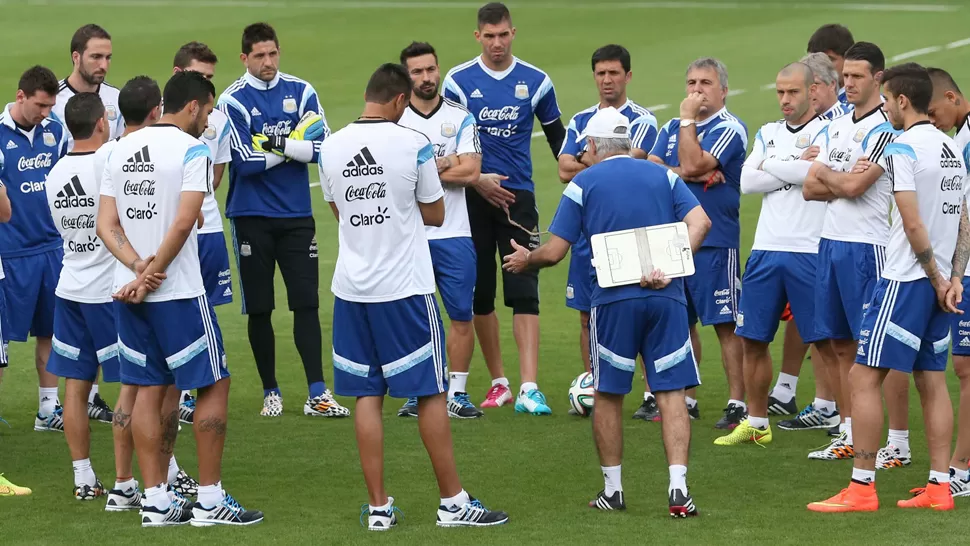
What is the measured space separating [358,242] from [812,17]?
2751 cm

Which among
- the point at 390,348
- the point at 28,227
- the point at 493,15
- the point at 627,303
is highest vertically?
the point at 493,15

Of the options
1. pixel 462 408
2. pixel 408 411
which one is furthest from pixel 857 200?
pixel 408 411

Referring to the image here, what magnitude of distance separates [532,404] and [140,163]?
3.77m

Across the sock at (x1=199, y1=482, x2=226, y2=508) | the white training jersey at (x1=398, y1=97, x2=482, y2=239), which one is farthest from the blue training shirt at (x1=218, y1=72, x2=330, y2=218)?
the sock at (x1=199, y1=482, x2=226, y2=508)

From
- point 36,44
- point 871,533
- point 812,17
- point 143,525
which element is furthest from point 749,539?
point 812,17

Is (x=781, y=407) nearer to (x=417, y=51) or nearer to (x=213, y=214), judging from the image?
(x=417, y=51)

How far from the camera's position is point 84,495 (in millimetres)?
7750

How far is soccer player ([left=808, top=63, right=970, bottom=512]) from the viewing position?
281 inches

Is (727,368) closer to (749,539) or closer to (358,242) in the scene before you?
(749,539)

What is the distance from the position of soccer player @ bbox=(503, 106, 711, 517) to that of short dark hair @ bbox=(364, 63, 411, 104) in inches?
38.8

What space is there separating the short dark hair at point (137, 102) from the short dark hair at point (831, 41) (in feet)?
16.2

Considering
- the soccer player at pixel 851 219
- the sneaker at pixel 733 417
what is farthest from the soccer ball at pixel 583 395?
the soccer player at pixel 851 219

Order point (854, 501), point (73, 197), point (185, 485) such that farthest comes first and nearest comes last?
point (185, 485)
point (73, 197)
point (854, 501)

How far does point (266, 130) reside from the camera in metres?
9.80
